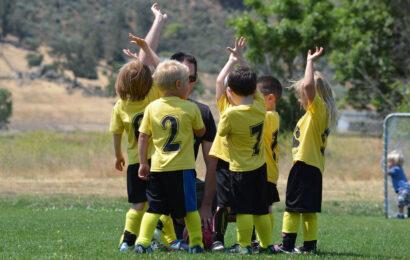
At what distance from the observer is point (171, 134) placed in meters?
9.16

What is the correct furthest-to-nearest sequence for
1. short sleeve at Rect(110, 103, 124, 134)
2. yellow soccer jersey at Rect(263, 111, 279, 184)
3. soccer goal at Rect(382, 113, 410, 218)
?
soccer goal at Rect(382, 113, 410, 218), yellow soccer jersey at Rect(263, 111, 279, 184), short sleeve at Rect(110, 103, 124, 134)

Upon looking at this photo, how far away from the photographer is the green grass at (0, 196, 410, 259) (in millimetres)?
9852

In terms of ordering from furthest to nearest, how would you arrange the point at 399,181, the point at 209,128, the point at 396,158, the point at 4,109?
the point at 4,109 < the point at 396,158 < the point at 399,181 < the point at 209,128

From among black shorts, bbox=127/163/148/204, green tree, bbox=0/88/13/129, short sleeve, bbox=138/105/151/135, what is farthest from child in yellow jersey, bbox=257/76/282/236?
green tree, bbox=0/88/13/129

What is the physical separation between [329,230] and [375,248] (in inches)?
135

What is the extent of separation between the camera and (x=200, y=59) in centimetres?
9006

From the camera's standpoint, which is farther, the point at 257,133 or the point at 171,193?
the point at 257,133

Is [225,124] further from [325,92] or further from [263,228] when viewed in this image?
[325,92]

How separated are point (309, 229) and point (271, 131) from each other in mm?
1079

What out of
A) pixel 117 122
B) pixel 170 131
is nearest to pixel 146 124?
pixel 170 131

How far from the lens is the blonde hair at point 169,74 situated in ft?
30.2

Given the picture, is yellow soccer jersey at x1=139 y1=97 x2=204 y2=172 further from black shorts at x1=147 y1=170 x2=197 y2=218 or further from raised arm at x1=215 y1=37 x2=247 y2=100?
raised arm at x1=215 y1=37 x2=247 y2=100

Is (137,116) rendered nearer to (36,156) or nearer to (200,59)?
Answer: (36,156)

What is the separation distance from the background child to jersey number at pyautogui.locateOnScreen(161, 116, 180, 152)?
36.7 feet
